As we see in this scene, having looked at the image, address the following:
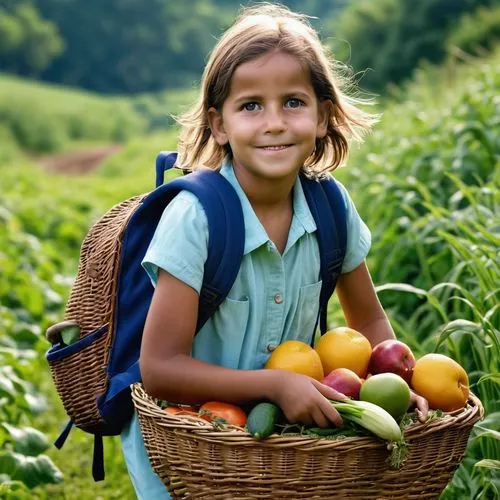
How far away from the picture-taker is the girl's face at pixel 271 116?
2.74m

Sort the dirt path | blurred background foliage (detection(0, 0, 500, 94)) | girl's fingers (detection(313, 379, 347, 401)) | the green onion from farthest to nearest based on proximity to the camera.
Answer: blurred background foliage (detection(0, 0, 500, 94)), the dirt path, girl's fingers (detection(313, 379, 347, 401)), the green onion

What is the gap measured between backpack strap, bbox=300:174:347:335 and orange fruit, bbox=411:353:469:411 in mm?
402

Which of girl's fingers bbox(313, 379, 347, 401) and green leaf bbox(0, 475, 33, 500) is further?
green leaf bbox(0, 475, 33, 500)

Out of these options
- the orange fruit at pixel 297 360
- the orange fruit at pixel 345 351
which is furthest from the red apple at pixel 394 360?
the orange fruit at pixel 297 360

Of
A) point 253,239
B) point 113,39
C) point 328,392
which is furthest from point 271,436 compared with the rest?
point 113,39

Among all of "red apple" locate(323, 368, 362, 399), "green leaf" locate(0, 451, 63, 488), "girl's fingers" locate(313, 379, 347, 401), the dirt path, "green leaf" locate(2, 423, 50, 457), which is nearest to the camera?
"girl's fingers" locate(313, 379, 347, 401)

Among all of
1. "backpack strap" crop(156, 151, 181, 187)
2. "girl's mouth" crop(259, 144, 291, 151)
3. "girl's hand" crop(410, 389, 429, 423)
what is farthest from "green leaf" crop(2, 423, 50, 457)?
"girl's hand" crop(410, 389, 429, 423)

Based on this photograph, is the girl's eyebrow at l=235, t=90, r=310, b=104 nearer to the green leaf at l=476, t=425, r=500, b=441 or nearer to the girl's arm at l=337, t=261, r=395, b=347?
the girl's arm at l=337, t=261, r=395, b=347

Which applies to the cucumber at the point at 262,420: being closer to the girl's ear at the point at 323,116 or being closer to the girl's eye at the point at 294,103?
the girl's eye at the point at 294,103

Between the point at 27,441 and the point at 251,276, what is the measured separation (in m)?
1.75

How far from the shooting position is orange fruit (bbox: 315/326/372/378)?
2737 millimetres

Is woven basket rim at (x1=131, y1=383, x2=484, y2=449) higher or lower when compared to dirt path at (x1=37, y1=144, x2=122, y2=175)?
lower

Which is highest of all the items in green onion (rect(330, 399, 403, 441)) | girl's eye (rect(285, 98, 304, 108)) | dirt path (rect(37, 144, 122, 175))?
dirt path (rect(37, 144, 122, 175))

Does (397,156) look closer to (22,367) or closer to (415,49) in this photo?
(22,367)
